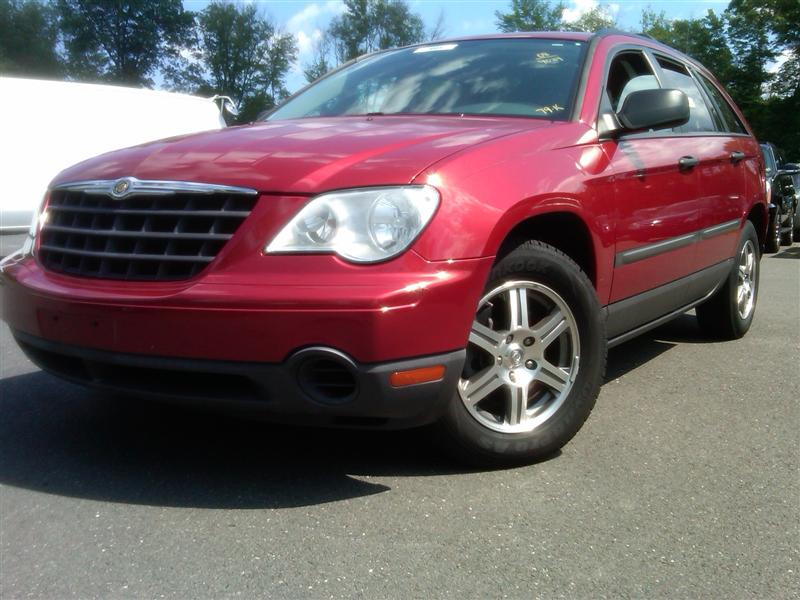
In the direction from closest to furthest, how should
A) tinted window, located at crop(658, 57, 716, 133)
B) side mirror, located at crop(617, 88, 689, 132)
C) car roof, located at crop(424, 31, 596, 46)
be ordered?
side mirror, located at crop(617, 88, 689, 132)
car roof, located at crop(424, 31, 596, 46)
tinted window, located at crop(658, 57, 716, 133)

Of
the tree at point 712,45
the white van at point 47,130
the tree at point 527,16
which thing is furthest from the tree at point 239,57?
the white van at point 47,130

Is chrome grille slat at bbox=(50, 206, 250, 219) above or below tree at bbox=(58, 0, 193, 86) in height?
above

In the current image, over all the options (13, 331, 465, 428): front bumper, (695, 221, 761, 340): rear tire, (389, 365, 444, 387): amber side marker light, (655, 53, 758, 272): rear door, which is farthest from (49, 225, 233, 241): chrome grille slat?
(695, 221, 761, 340): rear tire

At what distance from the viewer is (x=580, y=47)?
4.30m

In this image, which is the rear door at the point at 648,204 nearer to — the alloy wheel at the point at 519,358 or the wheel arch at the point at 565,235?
the wheel arch at the point at 565,235

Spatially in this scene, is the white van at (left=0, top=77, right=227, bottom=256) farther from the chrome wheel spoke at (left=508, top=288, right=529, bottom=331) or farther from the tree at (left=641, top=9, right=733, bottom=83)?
the tree at (left=641, top=9, right=733, bottom=83)

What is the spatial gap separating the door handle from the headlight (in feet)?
6.71

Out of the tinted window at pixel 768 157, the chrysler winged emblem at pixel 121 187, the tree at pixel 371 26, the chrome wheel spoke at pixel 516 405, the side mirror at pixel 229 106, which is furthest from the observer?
the tree at pixel 371 26

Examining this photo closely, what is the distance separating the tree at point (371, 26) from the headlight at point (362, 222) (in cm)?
6459

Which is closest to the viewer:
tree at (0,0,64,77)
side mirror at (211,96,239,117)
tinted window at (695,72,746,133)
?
tinted window at (695,72,746,133)

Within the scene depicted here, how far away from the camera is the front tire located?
322 centimetres

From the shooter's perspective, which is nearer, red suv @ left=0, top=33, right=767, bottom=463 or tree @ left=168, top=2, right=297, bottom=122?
red suv @ left=0, top=33, right=767, bottom=463

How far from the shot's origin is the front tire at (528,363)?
3225mm

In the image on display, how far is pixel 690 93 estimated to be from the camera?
534cm
